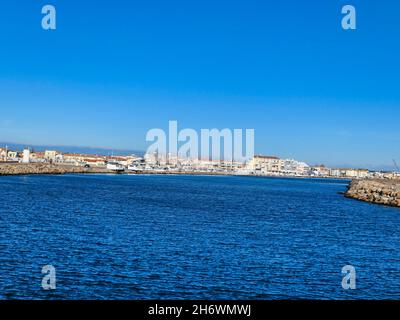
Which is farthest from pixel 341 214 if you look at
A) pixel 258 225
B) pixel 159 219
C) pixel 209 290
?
pixel 209 290

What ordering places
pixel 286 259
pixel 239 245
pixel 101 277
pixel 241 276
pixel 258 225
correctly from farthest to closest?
1. pixel 258 225
2. pixel 239 245
3. pixel 286 259
4. pixel 241 276
5. pixel 101 277

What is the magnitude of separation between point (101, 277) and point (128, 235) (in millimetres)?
9432

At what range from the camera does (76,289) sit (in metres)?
15.1

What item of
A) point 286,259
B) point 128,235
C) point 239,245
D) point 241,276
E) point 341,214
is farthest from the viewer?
point 341,214

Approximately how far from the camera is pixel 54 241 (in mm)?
22781

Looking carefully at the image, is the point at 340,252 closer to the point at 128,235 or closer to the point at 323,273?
the point at 323,273

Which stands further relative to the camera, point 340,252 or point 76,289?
point 340,252

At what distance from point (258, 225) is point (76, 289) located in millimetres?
19921

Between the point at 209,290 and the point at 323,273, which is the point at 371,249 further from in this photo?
the point at 209,290

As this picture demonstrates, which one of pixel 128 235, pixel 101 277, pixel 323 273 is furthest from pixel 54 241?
pixel 323 273

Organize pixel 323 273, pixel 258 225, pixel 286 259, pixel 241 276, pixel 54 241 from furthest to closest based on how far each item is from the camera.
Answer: pixel 258 225
pixel 54 241
pixel 286 259
pixel 323 273
pixel 241 276

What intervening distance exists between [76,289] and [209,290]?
13.0 feet

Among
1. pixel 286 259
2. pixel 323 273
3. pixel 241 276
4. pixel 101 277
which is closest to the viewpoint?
pixel 101 277

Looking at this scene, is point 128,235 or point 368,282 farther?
point 128,235
